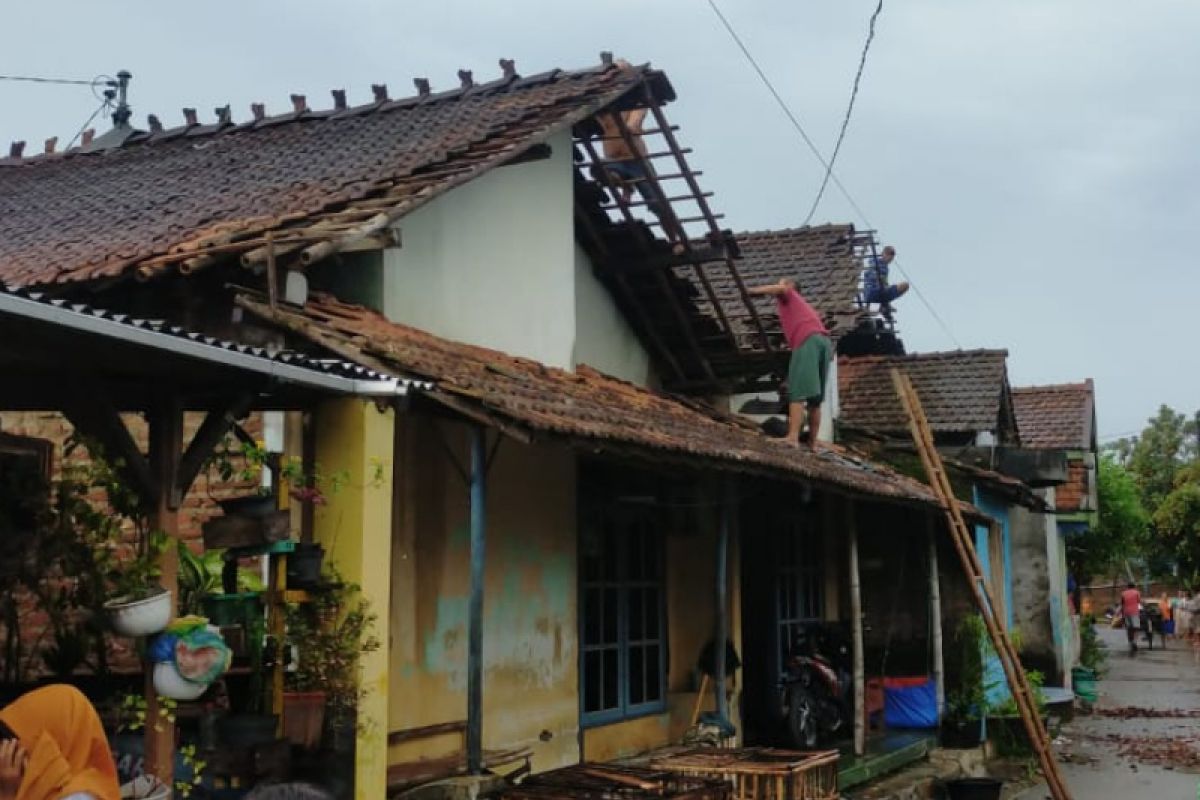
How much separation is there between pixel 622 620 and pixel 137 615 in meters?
5.77

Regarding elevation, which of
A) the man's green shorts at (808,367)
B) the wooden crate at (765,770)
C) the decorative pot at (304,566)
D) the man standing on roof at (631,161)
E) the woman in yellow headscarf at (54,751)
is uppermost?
the man standing on roof at (631,161)

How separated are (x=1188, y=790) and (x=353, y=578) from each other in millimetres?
9304

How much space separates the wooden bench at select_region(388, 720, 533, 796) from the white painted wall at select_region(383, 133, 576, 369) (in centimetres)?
260

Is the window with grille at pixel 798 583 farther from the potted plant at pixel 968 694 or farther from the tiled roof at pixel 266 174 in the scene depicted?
the tiled roof at pixel 266 174

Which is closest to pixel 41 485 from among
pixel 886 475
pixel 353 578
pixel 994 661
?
pixel 353 578

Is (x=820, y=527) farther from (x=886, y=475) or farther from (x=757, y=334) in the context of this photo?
(x=757, y=334)

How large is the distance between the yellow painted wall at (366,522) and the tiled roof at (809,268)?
28.0ft

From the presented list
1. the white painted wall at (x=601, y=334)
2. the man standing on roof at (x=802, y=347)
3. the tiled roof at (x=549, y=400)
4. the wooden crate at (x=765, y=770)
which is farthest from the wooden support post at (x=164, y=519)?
the man standing on roof at (x=802, y=347)

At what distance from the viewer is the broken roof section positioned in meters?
17.9

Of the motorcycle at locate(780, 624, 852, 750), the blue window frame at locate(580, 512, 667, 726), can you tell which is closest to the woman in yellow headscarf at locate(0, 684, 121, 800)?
the blue window frame at locate(580, 512, 667, 726)

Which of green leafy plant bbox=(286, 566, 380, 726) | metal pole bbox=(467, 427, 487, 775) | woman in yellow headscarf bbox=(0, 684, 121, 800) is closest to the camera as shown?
woman in yellow headscarf bbox=(0, 684, 121, 800)

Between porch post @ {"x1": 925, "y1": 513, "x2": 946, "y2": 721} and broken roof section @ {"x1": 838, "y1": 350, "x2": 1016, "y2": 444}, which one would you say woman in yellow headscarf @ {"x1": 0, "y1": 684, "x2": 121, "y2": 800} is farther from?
broken roof section @ {"x1": 838, "y1": 350, "x2": 1016, "y2": 444}

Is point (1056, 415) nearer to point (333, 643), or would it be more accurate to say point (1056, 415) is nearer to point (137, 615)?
point (333, 643)

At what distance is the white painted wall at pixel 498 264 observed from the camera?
8977 millimetres
